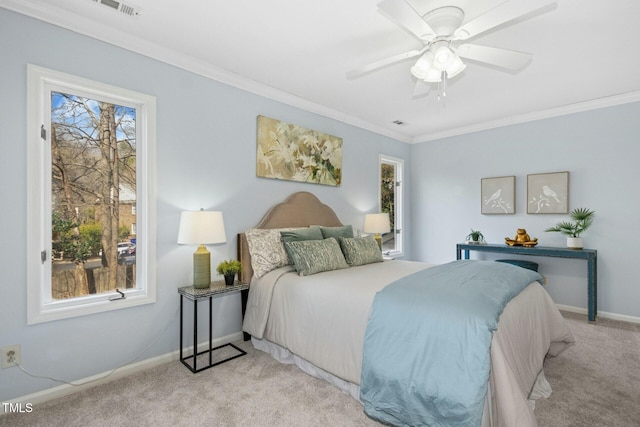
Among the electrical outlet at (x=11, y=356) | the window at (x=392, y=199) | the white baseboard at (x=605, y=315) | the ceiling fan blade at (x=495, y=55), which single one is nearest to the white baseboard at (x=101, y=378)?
the electrical outlet at (x=11, y=356)

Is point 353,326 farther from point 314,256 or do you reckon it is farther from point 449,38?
point 449,38

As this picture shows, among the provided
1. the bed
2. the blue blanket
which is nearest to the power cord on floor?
the bed

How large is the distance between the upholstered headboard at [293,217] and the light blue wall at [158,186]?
4.2 inches

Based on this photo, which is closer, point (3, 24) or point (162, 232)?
point (3, 24)

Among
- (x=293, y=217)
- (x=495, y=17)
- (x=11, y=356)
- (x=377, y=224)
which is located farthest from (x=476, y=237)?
(x=11, y=356)

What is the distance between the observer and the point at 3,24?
201cm

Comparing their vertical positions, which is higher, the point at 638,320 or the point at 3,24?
the point at 3,24

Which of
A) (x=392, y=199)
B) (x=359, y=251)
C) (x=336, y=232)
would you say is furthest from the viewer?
(x=392, y=199)

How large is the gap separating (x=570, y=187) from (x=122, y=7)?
198 inches

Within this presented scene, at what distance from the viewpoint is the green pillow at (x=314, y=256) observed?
110 inches

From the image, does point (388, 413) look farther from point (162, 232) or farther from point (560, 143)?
point (560, 143)

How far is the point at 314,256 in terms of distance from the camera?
9.37 ft

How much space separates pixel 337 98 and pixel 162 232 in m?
2.44

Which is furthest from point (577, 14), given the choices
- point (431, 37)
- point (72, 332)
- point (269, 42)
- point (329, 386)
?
point (72, 332)
